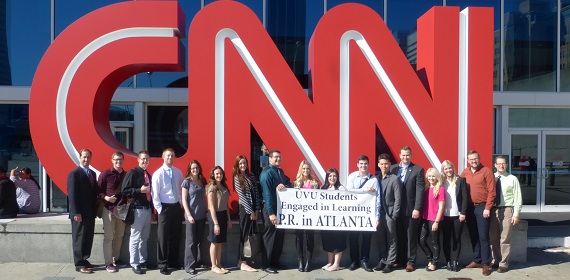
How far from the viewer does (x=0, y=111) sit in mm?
10859

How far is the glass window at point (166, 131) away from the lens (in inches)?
433

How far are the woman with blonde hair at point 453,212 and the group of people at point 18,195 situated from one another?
6.25 m

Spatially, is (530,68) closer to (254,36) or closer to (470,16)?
(470,16)

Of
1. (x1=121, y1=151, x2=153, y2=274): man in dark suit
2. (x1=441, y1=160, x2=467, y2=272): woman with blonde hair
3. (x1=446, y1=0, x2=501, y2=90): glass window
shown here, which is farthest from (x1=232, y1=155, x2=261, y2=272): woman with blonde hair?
(x1=446, y1=0, x2=501, y2=90): glass window

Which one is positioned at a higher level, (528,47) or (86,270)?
(528,47)

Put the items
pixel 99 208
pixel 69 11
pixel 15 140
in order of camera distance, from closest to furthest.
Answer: pixel 99 208
pixel 15 140
pixel 69 11

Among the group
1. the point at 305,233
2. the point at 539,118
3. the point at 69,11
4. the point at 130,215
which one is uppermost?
the point at 69,11

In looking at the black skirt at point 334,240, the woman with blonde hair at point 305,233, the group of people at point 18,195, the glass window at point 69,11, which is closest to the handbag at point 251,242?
the woman with blonde hair at point 305,233

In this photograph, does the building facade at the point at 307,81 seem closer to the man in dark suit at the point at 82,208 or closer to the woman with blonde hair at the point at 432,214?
the man in dark suit at the point at 82,208

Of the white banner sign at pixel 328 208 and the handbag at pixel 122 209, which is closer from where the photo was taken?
the handbag at pixel 122 209

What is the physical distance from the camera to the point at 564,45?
39.0ft

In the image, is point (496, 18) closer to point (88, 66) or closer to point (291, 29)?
point (291, 29)

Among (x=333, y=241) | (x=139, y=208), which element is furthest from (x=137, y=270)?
(x=333, y=241)

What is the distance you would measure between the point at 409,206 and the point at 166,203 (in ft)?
10.2
